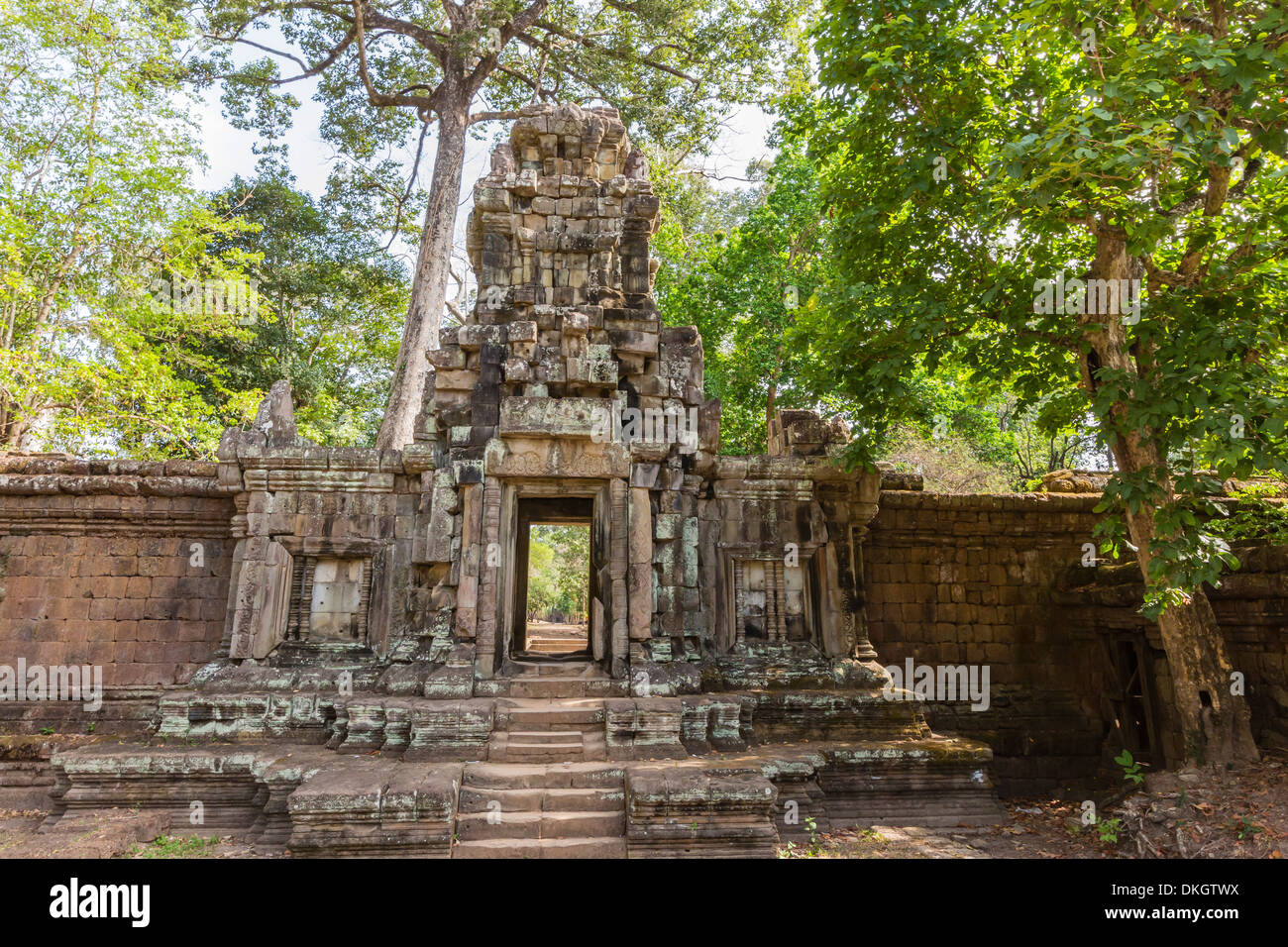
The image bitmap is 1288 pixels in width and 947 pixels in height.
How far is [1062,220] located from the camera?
19.8 feet

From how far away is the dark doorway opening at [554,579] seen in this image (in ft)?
30.0

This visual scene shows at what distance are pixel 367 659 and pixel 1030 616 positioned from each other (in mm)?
7928

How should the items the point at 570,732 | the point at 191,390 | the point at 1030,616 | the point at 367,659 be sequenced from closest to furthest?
the point at 570,732 < the point at 367,659 < the point at 1030,616 < the point at 191,390

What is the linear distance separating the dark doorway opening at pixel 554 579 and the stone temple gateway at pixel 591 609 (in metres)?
0.51

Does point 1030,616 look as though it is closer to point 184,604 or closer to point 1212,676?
point 1212,676

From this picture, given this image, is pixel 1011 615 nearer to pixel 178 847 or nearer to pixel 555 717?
pixel 555 717

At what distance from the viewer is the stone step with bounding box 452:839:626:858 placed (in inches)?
207

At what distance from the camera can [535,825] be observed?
5492 millimetres

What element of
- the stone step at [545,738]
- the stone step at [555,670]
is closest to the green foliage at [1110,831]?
the stone step at [545,738]

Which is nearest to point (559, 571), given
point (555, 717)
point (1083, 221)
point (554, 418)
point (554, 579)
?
point (554, 579)

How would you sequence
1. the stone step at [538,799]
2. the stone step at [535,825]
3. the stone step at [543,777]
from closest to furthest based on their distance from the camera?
the stone step at [535,825]
the stone step at [538,799]
the stone step at [543,777]

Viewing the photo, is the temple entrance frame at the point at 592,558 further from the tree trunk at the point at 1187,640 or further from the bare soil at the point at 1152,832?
the tree trunk at the point at 1187,640

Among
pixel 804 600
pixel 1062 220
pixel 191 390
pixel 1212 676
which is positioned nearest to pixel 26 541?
pixel 191 390

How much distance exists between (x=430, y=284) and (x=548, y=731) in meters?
10.2
